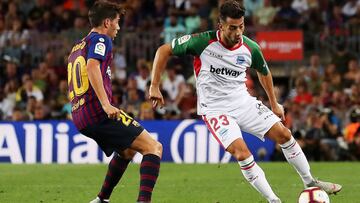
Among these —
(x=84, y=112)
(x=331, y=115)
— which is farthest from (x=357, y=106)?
(x=84, y=112)

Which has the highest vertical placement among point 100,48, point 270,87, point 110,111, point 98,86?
point 100,48

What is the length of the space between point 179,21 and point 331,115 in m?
5.71

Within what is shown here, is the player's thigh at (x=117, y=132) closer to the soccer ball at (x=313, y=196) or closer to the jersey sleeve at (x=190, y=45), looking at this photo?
the jersey sleeve at (x=190, y=45)

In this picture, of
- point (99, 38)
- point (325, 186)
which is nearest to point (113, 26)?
point (99, 38)

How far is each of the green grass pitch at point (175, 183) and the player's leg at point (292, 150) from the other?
17.9 inches

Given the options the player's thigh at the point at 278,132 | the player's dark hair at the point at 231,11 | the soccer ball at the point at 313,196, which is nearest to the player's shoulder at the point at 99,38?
the player's dark hair at the point at 231,11

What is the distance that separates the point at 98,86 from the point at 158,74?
922 millimetres

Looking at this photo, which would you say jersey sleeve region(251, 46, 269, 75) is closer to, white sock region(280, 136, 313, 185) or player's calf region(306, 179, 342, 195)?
white sock region(280, 136, 313, 185)

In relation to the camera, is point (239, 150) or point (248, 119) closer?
point (239, 150)

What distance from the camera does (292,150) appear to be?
11.0 metres

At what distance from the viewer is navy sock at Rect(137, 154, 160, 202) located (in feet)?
32.3

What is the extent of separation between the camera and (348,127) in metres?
19.9

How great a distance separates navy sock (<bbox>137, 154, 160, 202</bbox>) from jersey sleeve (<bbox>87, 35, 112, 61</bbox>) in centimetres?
115

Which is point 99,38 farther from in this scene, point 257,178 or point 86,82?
point 257,178
